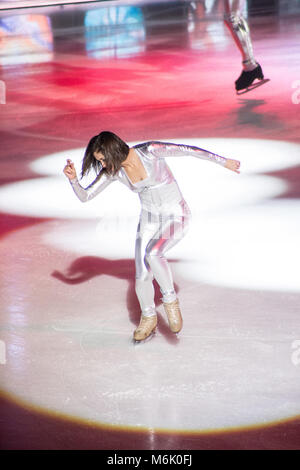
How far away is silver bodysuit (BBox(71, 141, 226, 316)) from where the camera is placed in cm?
400

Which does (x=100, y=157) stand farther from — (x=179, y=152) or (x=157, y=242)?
(x=157, y=242)

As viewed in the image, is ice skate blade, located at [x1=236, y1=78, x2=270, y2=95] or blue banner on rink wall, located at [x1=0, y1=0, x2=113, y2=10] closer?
ice skate blade, located at [x1=236, y1=78, x2=270, y2=95]

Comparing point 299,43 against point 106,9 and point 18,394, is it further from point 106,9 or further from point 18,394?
point 18,394

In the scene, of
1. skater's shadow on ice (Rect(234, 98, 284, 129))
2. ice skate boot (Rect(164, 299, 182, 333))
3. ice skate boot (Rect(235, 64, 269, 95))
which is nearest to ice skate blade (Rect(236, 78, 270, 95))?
ice skate boot (Rect(235, 64, 269, 95))

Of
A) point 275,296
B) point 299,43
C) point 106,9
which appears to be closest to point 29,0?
point 106,9

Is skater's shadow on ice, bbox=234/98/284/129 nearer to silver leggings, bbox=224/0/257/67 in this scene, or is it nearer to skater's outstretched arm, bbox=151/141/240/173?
silver leggings, bbox=224/0/257/67

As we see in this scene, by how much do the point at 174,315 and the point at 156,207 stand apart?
1.90 ft

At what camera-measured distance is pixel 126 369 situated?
3.95m

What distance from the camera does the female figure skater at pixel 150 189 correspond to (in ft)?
12.9

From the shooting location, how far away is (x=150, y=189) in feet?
13.3

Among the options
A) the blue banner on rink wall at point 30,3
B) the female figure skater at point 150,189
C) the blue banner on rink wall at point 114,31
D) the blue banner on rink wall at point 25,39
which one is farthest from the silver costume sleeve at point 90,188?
the blue banner on rink wall at point 30,3

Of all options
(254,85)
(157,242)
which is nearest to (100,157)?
(157,242)

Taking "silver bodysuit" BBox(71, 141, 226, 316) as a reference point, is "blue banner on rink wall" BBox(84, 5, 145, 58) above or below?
below

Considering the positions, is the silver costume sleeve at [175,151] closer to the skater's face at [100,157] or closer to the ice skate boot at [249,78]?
the skater's face at [100,157]
